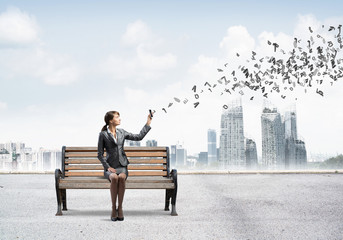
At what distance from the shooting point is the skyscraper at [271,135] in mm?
20734

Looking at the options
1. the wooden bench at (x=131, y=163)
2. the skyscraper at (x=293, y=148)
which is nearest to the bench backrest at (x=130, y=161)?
the wooden bench at (x=131, y=163)

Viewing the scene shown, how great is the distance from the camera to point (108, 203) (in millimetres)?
7637

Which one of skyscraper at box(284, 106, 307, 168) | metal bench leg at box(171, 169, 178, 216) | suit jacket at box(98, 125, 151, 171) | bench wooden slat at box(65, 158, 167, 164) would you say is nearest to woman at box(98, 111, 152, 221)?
suit jacket at box(98, 125, 151, 171)

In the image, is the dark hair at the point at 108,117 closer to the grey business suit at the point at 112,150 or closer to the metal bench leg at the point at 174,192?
the grey business suit at the point at 112,150

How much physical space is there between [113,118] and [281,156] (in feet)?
43.5

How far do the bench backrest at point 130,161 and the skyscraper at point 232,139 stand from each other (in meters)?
12.7

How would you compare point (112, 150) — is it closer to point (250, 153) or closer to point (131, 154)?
point (131, 154)

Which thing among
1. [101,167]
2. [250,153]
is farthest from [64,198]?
[250,153]

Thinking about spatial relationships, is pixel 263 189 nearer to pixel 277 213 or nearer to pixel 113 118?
pixel 277 213

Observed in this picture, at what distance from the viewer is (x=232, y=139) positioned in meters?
21.0

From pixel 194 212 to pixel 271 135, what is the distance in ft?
50.6

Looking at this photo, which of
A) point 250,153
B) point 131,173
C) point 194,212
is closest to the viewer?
point 194,212

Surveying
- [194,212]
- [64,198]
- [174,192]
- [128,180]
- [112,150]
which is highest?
[112,150]

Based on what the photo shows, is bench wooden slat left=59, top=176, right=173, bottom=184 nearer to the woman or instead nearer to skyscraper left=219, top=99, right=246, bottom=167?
the woman
